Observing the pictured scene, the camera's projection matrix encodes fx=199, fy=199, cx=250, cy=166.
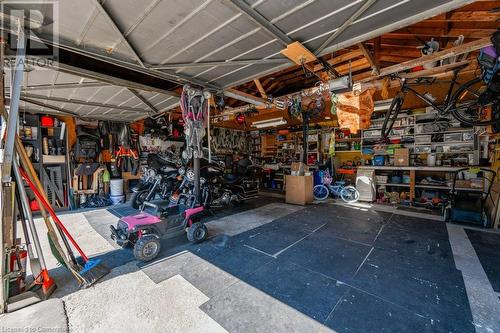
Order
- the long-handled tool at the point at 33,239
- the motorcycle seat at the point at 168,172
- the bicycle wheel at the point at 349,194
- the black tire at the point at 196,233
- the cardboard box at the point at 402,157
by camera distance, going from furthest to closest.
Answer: the bicycle wheel at the point at 349,194
the cardboard box at the point at 402,157
the motorcycle seat at the point at 168,172
the black tire at the point at 196,233
the long-handled tool at the point at 33,239

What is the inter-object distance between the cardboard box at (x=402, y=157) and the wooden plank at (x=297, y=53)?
540 cm

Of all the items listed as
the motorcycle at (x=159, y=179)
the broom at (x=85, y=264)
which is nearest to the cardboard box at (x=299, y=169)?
the motorcycle at (x=159, y=179)

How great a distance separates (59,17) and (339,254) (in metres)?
4.03

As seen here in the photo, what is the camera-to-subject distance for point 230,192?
18.6ft

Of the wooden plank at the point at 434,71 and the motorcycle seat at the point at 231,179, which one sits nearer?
the wooden plank at the point at 434,71

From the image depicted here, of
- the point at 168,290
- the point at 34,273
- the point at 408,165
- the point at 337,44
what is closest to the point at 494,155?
the point at 408,165

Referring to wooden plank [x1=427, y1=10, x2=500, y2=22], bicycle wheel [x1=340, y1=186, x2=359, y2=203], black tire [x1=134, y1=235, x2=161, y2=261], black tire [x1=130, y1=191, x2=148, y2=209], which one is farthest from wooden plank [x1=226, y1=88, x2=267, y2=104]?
bicycle wheel [x1=340, y1=186, x2=359, y2=203]

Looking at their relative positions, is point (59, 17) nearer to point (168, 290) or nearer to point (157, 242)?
point (157, 242)

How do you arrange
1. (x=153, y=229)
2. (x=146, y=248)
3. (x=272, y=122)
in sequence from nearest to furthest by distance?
(x=146, y=248) → (x=153, y=229) → (x=272, y=122)

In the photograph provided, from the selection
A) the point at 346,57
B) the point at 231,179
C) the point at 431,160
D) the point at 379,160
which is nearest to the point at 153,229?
the point at 231,179

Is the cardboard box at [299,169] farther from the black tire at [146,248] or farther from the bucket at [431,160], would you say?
the black tire at [146,248]

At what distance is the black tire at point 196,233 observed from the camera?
123 inches

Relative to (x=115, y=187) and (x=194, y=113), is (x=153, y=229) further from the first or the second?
(x=115, y=187)

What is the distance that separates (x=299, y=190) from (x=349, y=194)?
1765 mm
